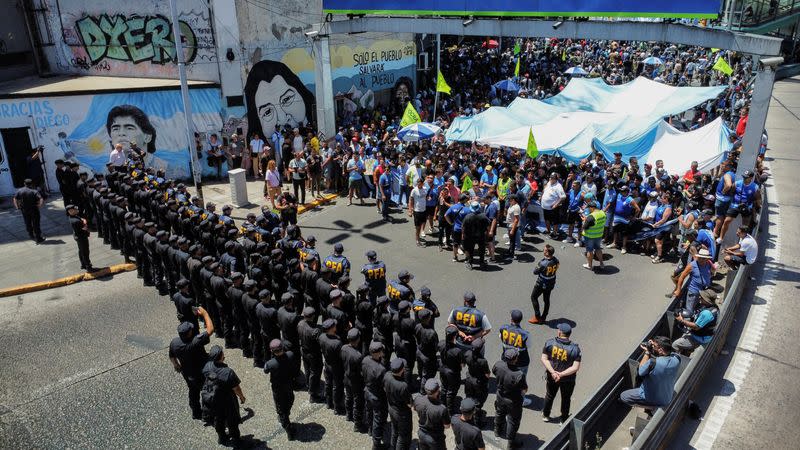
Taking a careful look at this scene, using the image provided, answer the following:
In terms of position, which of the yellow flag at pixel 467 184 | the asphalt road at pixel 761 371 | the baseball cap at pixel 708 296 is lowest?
the asphalt road at pixel 761 371

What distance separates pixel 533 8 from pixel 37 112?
545 inches

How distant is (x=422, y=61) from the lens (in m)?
29.1

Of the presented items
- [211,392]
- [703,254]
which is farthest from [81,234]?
[703,254]

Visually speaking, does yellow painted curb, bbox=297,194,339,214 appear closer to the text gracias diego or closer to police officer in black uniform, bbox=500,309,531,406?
the text gracias diego

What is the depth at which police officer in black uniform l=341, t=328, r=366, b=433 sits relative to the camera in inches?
279

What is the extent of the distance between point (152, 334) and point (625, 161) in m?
12.4

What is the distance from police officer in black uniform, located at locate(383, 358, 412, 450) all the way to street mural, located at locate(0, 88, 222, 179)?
541 inches

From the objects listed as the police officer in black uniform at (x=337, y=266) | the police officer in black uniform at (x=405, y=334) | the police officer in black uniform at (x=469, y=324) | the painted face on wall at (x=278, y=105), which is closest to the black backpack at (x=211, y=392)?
the police officer in black uniform at (x=405, y=334)

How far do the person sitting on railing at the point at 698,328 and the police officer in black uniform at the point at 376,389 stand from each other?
13.6 feet

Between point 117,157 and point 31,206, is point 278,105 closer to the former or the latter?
point 117,157

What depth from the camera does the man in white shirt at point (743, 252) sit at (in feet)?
34.0

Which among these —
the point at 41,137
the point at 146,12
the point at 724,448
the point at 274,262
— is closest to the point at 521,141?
the point at 274,262

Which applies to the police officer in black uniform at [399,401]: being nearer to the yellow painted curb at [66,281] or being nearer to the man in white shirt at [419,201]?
the man in white shirt at [419,201]

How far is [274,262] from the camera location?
9.77 metres
